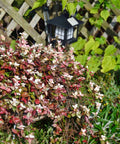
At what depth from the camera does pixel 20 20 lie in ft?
9.14

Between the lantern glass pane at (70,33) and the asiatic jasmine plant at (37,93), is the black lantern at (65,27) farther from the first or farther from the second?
the asiatic jasmine plant at (37,93)

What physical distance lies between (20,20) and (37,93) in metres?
1.11

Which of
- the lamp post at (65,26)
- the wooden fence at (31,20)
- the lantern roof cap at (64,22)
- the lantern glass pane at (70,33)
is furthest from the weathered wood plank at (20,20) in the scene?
the lantern glass pane at (70,33)

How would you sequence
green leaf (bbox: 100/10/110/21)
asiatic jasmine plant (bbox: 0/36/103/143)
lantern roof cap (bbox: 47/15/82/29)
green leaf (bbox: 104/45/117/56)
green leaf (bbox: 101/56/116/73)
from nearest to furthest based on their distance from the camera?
asiatic jasmine plant (bbox: 0/36/103/143)
lantern roof cap (bbox: 47/15/82/29)
green leaf (bbox: 100/10/110/21)
green leaf (bbox: 101/56/116/73)
green leaf (bbox: 104/45/117/56)

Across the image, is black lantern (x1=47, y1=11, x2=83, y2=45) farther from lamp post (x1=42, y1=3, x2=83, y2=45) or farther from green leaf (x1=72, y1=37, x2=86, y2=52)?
green leaf (x1=72, y1=37, x2=86, y2=52)

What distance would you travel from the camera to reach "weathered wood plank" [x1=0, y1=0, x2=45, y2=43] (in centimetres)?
266

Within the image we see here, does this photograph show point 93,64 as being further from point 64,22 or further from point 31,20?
point 31,20

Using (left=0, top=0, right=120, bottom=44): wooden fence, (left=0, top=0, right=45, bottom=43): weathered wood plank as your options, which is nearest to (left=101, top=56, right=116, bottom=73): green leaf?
(left=0, top=0, right=120, bottom=44): wooden fence

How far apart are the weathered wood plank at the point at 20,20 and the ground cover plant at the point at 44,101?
49 centimetres

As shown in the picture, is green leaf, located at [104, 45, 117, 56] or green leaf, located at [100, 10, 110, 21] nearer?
green leaf, located at [100, 10, 110, 21]

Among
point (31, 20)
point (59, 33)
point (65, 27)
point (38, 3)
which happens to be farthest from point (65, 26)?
point (31, 20)

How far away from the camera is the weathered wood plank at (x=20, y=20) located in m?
2.66

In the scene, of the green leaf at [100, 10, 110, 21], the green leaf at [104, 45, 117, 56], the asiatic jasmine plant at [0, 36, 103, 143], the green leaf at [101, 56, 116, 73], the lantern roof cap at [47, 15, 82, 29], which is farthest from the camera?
the green leaf at [104, 45, 117, 56]

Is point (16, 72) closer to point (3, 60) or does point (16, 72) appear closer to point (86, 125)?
point (3, 60)
